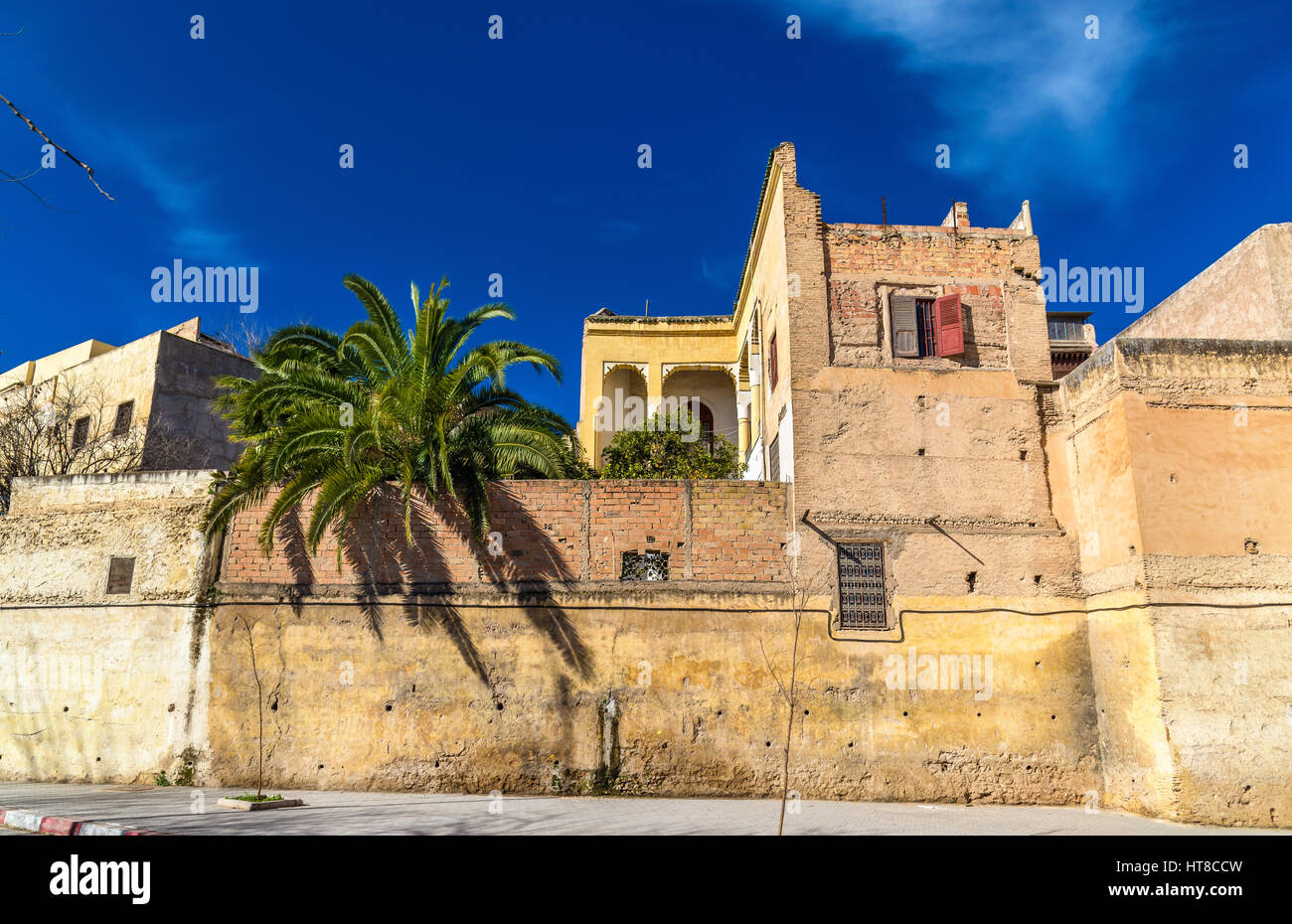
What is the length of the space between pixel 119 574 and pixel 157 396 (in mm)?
7868

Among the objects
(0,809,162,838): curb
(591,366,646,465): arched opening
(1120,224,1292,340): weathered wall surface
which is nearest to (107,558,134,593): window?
(0,809,162,838): curb

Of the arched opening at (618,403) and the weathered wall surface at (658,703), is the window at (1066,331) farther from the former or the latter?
the weathered wall surface at (658,703)

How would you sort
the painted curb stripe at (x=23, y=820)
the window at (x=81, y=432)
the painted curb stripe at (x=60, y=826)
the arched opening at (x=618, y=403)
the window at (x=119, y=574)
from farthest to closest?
Answer: the arched opening at (x=618, y=403) → the window at (x=81, y=432) → the window at (x=119, y=574) → the painted curb stripe at (x=23, y=820) → the painted curb stripe at (x=60, y=826)

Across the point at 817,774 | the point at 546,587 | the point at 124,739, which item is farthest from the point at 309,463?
the point at 817,774

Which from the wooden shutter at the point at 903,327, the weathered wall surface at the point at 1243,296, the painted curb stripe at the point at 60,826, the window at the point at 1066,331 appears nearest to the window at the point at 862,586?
the wooden shutter at the point at 903,327

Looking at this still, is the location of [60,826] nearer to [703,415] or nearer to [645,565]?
[645,565]

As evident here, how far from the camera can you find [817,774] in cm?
1173

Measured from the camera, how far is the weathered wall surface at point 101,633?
12523mm

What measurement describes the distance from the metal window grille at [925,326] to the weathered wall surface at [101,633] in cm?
1093

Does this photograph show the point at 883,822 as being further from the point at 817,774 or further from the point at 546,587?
the point at 546,587

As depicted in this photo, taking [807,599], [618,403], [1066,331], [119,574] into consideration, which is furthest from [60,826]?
[1066,331]

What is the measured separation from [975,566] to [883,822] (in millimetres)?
4061
